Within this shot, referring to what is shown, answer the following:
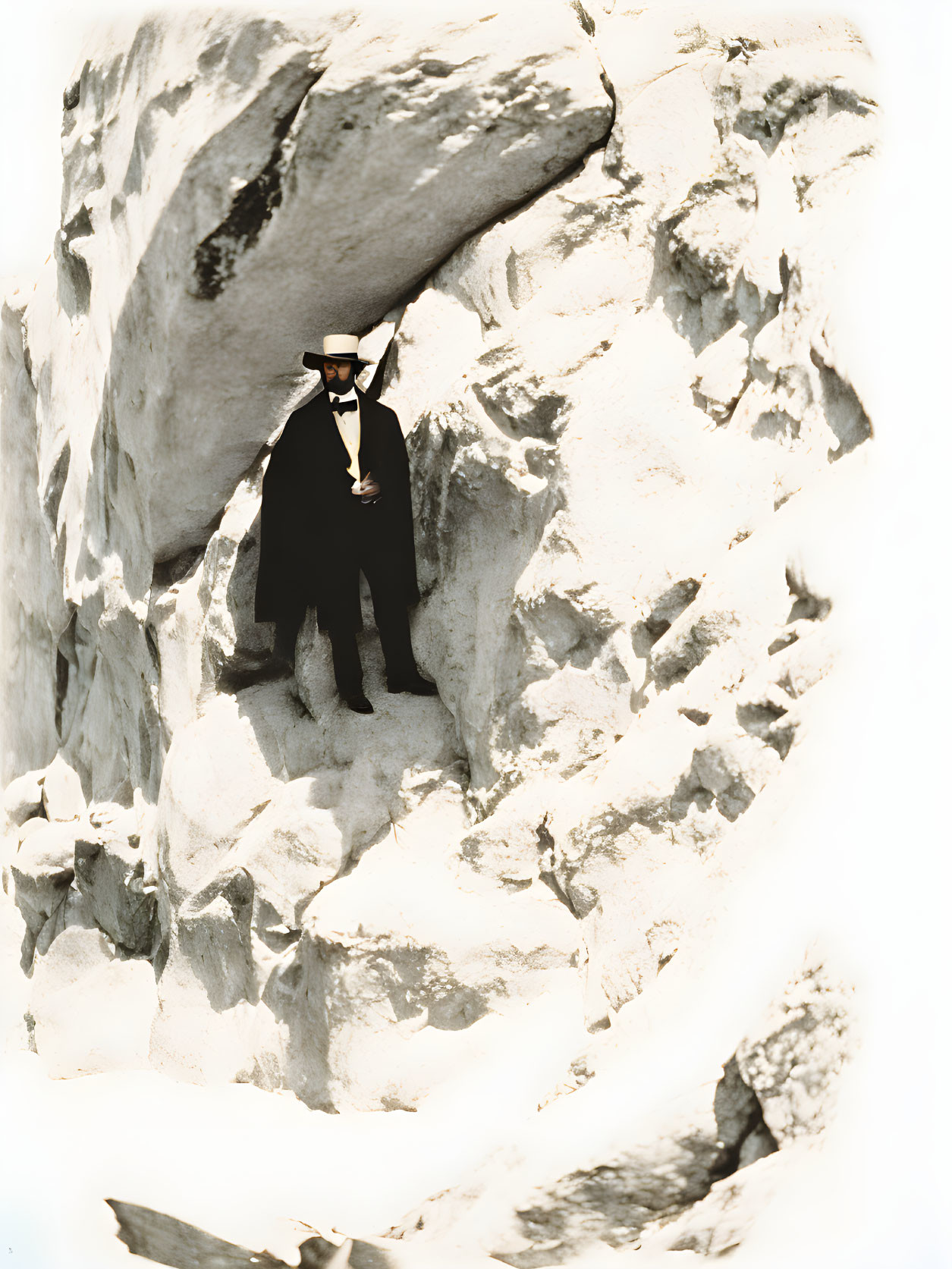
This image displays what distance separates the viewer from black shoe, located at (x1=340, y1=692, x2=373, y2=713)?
440 centimetres

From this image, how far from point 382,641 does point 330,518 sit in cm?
49

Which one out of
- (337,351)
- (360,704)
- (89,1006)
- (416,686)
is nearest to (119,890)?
(89,1006)

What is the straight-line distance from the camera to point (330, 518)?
4242 mm

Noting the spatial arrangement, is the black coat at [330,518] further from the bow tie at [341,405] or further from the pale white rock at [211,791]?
the pale white rock at [211,791]

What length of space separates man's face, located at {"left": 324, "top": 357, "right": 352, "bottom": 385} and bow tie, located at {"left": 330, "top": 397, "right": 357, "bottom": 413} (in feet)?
0.20

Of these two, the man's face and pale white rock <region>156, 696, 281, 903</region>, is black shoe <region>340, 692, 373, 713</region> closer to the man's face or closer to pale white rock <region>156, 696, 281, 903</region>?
pale white rock <region>156, 696, 281, 903</region>

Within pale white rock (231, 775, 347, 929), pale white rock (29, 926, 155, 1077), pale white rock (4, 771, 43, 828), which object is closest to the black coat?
pale white rock (231, 775, 347, 929)

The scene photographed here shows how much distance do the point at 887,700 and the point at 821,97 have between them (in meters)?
2.17

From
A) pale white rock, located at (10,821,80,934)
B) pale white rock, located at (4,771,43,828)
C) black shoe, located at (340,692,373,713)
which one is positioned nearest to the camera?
black shoe, located at (340,692,373,713)

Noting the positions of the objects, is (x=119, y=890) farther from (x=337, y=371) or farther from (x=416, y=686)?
(x=337, y=371)

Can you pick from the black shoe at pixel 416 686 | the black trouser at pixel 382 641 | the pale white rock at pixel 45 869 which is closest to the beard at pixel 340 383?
the black trouser at pixel 382 641

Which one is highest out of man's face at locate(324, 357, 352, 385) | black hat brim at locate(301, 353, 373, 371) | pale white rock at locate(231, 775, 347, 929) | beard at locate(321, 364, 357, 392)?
black hat brim at locate(301, 353, 373, 371)

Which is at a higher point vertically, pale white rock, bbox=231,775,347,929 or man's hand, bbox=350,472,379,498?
man's hand, bbox=350,472,379,498

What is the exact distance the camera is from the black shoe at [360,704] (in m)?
4.40
